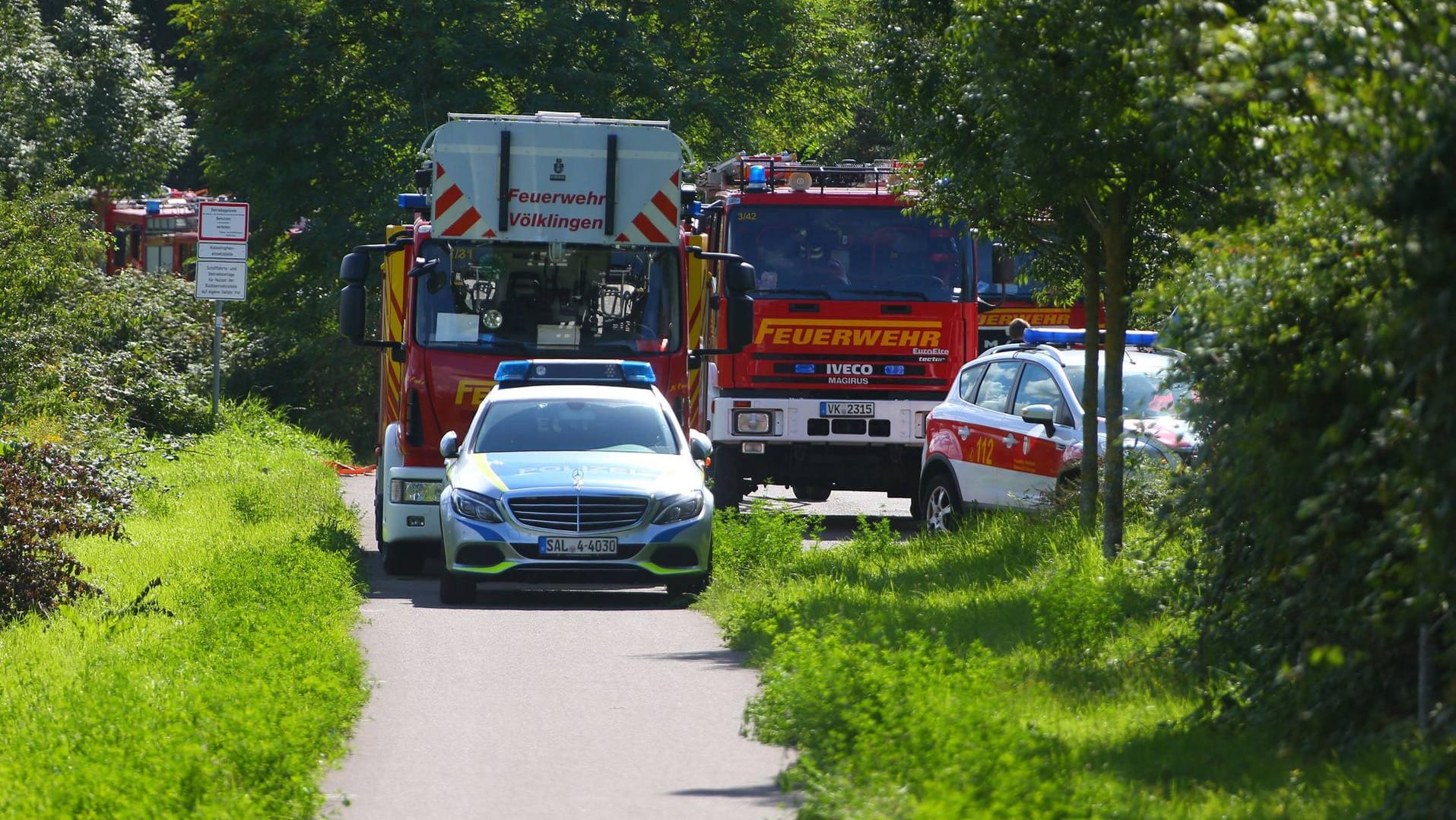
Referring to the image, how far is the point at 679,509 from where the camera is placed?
1440 cm

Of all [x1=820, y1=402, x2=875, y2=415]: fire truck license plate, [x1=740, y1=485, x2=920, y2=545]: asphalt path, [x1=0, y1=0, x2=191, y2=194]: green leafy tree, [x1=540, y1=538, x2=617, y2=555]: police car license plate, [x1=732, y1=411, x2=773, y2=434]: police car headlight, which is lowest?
[x1=740, y1=485, x2=920, y2=545]: asphalt path

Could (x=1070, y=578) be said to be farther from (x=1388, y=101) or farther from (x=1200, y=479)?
(x=1388, y=101)

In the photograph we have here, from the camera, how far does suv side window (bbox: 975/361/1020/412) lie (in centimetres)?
1642

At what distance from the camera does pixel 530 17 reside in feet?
102

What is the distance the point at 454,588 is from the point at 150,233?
31.3 metres

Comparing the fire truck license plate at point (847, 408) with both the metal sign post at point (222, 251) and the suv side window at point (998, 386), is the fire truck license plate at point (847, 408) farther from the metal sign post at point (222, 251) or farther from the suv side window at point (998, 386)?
the metal sign post at point (222, 251)

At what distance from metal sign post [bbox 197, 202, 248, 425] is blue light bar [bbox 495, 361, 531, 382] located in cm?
909

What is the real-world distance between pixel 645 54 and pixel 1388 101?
26.9m

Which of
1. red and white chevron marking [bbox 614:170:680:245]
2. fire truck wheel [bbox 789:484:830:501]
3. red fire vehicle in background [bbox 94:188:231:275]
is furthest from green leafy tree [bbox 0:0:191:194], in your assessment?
red and white chevron marking [bbox 614:170:680:245]

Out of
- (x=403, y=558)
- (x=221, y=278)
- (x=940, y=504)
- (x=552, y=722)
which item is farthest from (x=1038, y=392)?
(x=221, y=278)

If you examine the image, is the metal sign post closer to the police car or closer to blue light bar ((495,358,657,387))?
blue light bar ((495,358,657,387))

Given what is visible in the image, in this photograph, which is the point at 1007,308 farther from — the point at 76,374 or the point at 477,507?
the point at 477,507

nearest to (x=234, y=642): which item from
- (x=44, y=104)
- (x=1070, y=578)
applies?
(x=1070, y=578)

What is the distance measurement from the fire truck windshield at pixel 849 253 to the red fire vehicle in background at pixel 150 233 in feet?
84.4
